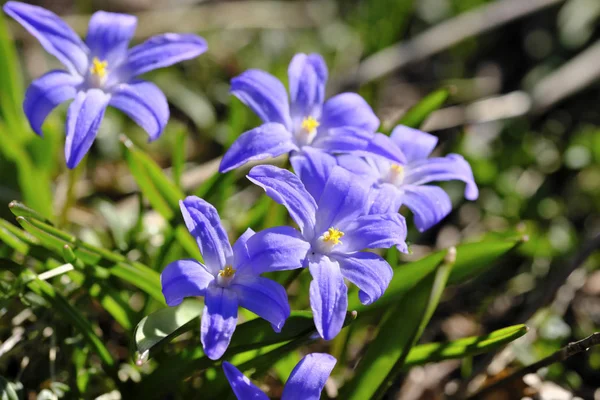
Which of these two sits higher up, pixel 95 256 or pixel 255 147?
pixel 255 147

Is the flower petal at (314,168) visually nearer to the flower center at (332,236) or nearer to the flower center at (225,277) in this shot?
the flower center at (332,236)

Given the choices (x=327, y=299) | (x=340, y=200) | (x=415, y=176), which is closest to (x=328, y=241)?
(x=340, y=200)

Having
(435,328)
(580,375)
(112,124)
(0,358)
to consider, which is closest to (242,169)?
(112,124)

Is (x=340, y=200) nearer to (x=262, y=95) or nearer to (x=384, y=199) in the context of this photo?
(x=384, y=199)

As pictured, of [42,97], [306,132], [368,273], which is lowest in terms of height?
[368,273]

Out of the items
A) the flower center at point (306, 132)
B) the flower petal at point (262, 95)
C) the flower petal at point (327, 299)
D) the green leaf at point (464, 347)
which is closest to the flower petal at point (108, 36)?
the flower petal at point (262, 95)

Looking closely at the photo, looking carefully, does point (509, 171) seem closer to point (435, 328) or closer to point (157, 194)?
point (435, 328)

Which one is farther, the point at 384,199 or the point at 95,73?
the point at 95,73
